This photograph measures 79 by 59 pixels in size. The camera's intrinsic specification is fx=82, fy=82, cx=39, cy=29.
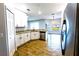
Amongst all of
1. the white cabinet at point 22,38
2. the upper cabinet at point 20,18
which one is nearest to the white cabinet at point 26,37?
the white cabinet at point 22,38

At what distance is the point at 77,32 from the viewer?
0.72 m

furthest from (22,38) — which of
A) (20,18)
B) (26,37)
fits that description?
(20,18)

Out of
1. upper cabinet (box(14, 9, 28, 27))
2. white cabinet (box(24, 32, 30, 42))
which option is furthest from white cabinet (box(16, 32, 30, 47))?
upper cabinet (box(14, 9, 28, 27))

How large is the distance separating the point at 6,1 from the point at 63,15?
815mm

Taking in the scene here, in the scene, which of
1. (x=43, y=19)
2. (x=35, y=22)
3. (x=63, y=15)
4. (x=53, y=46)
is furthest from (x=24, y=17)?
(x=53, y=46)

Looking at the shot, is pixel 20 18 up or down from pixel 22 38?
up

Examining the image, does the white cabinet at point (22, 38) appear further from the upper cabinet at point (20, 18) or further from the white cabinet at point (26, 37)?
the upper cabinet at point (20, 18)

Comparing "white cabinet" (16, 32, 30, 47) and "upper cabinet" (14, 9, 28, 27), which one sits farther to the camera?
"white cabinet" (16, 32, 30, 47)

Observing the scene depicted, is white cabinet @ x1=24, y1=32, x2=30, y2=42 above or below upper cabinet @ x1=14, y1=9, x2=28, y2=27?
below

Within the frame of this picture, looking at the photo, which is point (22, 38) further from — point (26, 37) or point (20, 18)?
point (20, 18)

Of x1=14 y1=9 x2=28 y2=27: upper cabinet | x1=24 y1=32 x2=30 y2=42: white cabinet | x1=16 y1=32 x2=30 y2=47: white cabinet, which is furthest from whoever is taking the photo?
x1=24 y1=32 x2=30 y2=42: white cabinet

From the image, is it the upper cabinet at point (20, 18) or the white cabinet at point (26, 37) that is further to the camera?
the white cabinet at point (26, 37)

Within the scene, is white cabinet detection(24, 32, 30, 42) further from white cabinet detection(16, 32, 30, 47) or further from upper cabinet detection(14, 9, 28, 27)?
upper cabinet detection(14, 9, 28, 27)

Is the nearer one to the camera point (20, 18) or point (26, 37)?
point (20, 18)
